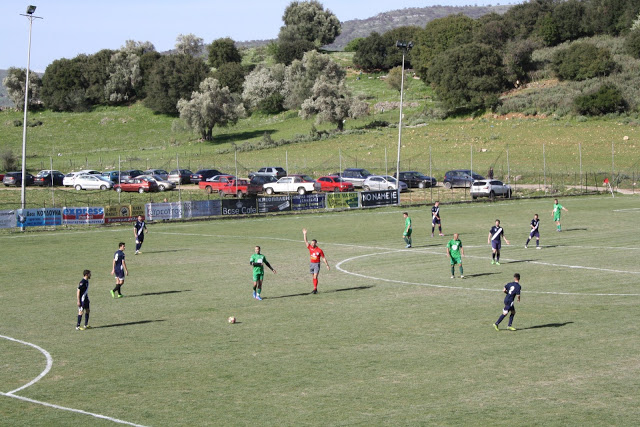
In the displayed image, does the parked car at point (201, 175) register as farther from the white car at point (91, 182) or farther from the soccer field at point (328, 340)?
the soccer field at point (328, 340)

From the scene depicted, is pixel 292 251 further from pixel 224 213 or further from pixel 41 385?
pixel 41 385

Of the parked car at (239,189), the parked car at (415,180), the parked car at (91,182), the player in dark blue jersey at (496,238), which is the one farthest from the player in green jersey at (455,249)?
the parked car at (91,182)

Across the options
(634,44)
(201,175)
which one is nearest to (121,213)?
(201,175)

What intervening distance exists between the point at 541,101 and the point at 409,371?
9985 cm

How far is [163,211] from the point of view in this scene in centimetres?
5541

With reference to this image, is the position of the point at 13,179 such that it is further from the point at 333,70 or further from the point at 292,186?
the point at 333,70

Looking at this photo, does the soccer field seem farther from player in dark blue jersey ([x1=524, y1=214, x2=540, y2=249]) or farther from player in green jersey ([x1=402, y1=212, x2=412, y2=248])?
player in green jersey ([x1=402, y1=212, x2=412, y2=248])

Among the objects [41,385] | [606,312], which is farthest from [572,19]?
[41,385]

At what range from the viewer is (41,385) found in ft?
56.9

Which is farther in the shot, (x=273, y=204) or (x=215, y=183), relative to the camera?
(x=215, y=183)

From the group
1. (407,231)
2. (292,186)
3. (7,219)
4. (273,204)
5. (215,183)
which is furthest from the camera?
(292,186)

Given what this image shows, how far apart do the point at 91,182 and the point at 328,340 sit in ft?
188

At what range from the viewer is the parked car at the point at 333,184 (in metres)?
69.6

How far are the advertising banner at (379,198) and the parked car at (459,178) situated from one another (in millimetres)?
10686
